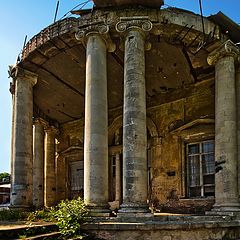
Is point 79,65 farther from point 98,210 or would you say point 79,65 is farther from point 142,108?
point 98,210

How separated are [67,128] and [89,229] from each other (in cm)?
1297

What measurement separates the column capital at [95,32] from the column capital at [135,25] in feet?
1.75

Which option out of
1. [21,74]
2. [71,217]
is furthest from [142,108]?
[21,74]

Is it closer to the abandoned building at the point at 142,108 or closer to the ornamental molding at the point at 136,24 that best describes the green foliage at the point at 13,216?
the abandoned building at the point at 142,108

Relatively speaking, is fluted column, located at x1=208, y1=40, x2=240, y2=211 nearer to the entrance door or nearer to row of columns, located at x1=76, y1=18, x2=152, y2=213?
row of columns, located at x1=76, y1=18, x2=152, y2=213

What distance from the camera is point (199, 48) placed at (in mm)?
13336

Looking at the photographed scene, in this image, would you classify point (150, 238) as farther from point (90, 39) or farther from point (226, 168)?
point (90, 39)

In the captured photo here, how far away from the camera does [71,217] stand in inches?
403

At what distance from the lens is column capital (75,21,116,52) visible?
12.5 m

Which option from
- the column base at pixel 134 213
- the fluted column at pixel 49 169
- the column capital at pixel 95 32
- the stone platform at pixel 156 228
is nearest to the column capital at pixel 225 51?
the column capital at pixel 95 32

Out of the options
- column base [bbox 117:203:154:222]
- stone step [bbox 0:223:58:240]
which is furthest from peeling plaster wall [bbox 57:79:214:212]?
stone step [bbox 0:223:58:240]

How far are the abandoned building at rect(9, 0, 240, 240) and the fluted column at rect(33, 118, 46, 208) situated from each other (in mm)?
58

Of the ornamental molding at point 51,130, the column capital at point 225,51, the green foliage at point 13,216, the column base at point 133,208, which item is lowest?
the green foliage at point 13,216

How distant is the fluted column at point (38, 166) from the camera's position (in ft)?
64.2
